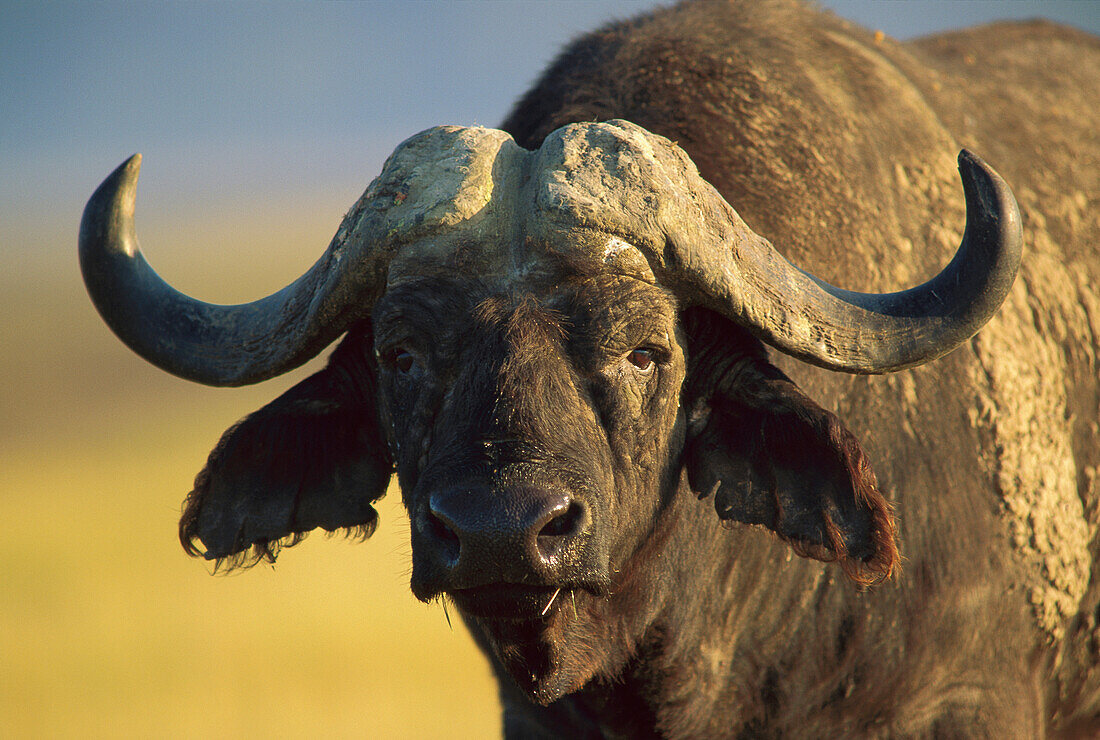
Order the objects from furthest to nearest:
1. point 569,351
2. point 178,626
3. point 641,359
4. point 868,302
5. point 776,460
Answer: point 178,626, point 776,460, point 868,302, point 641,359, point 569,351

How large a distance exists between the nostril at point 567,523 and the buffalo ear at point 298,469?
1095 millimetres

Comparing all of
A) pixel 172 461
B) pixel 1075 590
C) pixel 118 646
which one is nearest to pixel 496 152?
pixel 1075 590

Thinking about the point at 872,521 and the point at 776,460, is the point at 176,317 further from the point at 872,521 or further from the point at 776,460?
the point at 872,521

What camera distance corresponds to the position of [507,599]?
8.39 ft

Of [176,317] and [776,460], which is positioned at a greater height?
[176,317]

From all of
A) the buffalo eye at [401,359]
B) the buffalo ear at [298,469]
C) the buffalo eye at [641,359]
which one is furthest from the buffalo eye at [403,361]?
the buffalo eye at [641,359]

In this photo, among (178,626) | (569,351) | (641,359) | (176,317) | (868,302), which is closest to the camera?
(569,351)

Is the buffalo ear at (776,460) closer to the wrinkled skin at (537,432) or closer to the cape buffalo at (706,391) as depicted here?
the cape buffalo at (706,391)

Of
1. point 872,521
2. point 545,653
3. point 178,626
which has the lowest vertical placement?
point 178,626

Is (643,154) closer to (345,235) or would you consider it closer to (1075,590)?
(345,235)

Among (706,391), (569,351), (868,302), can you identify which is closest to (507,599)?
(569,351)

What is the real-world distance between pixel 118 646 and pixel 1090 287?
10.4 meters

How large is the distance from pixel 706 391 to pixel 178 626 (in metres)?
10.4

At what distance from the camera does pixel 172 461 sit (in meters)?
20.8
